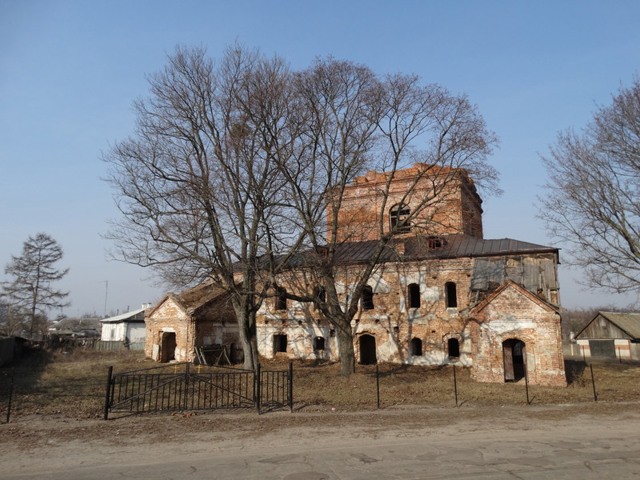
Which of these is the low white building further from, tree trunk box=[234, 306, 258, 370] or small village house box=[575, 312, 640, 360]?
small village house box=[575, 312, 640, 360]

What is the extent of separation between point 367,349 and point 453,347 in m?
5.46

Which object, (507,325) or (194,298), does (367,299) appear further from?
(194,298)

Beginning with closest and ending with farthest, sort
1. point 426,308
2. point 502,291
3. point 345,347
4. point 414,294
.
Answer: point 502,291, point 345,347, point 426,308, point 414,294

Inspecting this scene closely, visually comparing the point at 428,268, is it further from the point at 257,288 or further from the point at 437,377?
the point at 257,288

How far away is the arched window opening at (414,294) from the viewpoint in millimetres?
24594

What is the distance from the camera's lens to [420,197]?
26.6 metres

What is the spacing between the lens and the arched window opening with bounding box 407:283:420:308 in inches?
968

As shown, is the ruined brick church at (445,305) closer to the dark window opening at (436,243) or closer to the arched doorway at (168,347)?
the dark window opening at (436,243)

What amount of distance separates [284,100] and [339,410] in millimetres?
12025

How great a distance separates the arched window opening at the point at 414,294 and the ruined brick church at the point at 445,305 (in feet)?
0.18

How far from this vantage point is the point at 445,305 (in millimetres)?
23547

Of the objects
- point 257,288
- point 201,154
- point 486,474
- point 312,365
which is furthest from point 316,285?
point 486,474

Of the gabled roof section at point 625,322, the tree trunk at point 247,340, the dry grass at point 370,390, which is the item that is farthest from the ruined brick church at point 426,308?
the gabled roof section at point 625,322

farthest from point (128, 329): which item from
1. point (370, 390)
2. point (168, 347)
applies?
point (370, 390)
